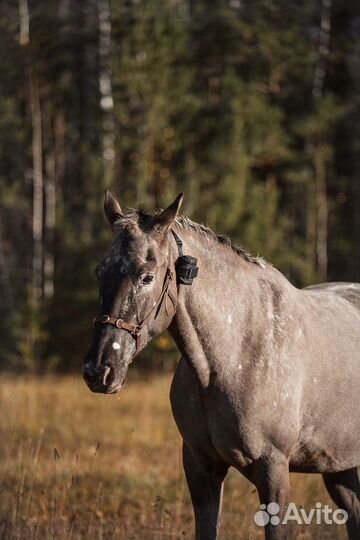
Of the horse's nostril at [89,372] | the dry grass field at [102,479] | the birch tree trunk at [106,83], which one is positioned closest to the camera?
the horse's nostril at [89,372]

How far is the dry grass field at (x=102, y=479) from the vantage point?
6184 mm

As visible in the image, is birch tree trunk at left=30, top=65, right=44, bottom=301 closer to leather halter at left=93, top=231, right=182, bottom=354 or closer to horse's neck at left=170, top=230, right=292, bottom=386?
horse's neck at left=170, top=230, right=292, bottom=386

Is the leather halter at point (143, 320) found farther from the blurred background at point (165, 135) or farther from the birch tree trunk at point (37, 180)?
the birch tree trunk at point (37, 180)

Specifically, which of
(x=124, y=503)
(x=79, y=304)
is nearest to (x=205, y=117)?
(x=79, y=304)

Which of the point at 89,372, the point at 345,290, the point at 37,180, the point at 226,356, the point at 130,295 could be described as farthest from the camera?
the point at 37,180

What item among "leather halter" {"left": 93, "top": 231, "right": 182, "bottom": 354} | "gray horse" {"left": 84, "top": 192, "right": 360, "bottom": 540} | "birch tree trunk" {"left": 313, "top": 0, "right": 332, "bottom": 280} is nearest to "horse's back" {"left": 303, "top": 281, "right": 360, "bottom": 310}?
"gray horse" {"left": 84, "top": 192, "right": 360, "bottom": 540}

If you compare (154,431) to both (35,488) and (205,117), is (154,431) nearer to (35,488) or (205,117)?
(35,488)

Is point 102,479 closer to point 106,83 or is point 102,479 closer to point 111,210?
point 111,210

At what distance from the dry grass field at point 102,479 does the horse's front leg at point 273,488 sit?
0.88 m

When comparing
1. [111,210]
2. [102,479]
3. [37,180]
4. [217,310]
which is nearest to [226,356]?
[217,310]

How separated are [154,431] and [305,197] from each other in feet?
37.0

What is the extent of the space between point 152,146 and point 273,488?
543 inches

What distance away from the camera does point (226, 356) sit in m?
4.46

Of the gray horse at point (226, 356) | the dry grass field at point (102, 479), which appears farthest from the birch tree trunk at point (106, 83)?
the gray horse at point (226, 356)
